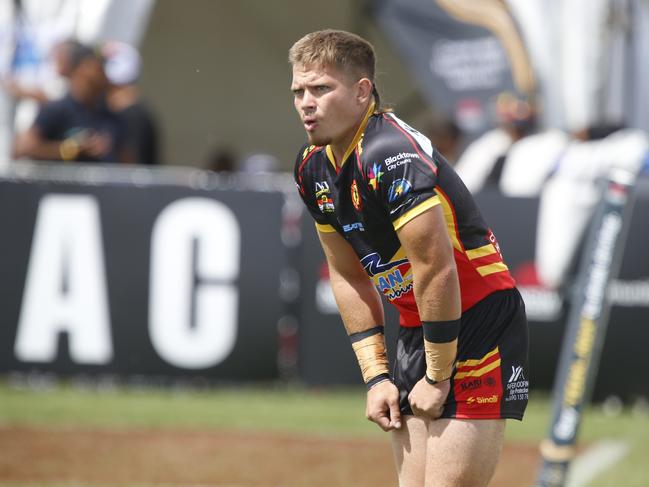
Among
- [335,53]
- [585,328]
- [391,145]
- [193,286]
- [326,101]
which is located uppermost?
[335,53]

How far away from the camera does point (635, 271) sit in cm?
1110

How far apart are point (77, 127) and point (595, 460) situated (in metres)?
5.32

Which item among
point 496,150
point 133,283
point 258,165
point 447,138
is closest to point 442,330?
point 133,283

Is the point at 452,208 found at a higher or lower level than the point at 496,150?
higher

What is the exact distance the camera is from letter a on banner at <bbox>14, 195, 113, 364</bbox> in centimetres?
1131

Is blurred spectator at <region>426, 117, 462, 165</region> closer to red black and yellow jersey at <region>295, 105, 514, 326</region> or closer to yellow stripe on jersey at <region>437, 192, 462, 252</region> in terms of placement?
red black and yellow jersey at <region>295, 105, 514, 326</region>

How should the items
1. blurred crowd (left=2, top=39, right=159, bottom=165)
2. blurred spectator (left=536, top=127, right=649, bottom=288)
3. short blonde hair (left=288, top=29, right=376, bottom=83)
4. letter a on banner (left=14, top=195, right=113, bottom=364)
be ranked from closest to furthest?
short blonde hair (left=288, top=29, right=376, bottom=83), blurred spectator (left=536, top=127, right=649, bottom=288), letter a on banner (left=14, top=195, right=113, bottom=364), blurred crowd (left=2, top=39, right=159, bottom=165)

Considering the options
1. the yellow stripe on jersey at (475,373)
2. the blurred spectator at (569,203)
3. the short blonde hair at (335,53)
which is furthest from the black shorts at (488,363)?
the blurred spectator at (569,203)

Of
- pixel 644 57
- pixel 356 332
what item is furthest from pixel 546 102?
pixel 356 332

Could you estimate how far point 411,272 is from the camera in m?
4.89

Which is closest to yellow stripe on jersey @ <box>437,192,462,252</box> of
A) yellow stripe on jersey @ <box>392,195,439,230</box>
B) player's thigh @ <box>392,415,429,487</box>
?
yellow stripe on jersey @ <box>392,195,439,230</box>

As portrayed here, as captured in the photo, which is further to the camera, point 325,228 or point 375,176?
point 325,228

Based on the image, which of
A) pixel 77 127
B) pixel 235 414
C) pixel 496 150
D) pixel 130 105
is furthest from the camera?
pixel 496 150

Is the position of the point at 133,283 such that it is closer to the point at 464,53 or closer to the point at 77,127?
the point at 77,127
